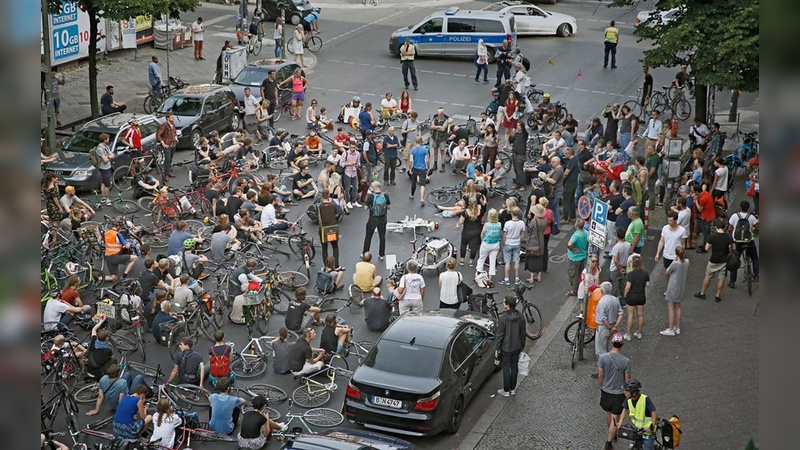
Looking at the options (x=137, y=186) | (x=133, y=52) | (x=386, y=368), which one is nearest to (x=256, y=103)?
(x=137, y=186)

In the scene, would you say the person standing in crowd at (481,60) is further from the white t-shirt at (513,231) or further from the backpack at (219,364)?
the backpack at (219,364)

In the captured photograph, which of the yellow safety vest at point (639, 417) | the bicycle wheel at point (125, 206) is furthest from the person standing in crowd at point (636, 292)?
the bicycle wheel at point (125, 206)

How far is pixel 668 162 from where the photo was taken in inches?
965

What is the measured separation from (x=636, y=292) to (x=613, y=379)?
3.71m

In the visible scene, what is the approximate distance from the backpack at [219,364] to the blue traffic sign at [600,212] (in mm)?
6262

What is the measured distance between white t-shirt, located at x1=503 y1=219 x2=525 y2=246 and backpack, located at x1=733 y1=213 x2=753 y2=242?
4002mm

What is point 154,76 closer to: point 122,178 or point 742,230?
point 122,178

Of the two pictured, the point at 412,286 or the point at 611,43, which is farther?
the point at 611,43

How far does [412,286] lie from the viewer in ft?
59.3

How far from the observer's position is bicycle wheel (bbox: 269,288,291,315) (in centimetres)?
1888

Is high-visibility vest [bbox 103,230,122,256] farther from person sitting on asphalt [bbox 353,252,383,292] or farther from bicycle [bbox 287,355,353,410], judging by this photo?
bicycle [bbox 287,355,353,410]

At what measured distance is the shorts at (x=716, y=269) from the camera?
19234mm

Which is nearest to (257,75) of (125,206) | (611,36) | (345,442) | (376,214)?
(125,206)
